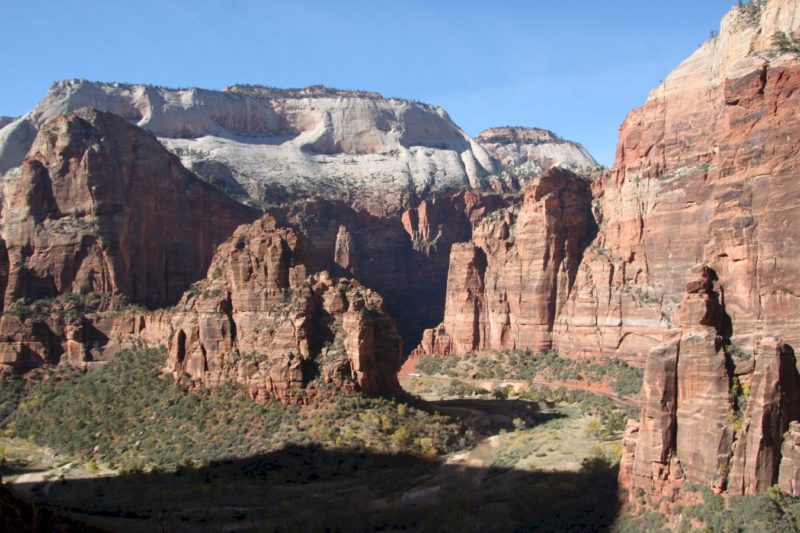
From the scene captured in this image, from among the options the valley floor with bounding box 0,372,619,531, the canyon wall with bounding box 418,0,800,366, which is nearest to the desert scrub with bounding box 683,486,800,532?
the valley floor with bounding box 0,372,619,531

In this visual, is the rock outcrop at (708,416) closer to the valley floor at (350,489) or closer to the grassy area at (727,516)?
the grassy area at (727,516)

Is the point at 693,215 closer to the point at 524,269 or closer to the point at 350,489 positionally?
the point at 524,269

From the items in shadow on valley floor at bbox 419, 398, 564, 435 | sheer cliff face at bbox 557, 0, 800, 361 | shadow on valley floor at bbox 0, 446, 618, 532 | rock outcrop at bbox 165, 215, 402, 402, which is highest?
sheer cliff face at bbox 557, 0, 800, 361

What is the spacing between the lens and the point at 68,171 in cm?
8500

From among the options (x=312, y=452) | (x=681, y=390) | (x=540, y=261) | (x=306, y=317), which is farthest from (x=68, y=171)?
(x=681, y=390)

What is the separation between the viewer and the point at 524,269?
10169 cm

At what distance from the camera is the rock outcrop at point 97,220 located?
269ft

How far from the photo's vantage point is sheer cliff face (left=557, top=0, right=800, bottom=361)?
42344 mm

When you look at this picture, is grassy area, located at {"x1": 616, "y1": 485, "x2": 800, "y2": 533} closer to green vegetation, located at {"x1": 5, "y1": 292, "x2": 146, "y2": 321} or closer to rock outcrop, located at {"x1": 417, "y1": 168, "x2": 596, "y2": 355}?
green vegetation, located at {"x1": 5, "y1": 292, "x2": 146, "y2": 321}

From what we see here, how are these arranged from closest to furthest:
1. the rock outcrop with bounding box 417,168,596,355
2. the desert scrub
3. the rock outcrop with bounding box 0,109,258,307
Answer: the desert scrub → the rock outcrop with bounding box 0,109,258,307 → the rock outcrop with bounding box 417,168,596,355

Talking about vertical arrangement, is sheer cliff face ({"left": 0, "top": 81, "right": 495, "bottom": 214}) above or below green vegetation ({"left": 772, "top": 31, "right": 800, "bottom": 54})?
above

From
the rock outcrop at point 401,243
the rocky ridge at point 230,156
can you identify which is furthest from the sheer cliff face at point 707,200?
the rocky ridge at point 230,156

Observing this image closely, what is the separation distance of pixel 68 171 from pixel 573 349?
199 ft

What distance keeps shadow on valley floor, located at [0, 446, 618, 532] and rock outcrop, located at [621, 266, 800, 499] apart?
4.22 meters
